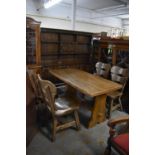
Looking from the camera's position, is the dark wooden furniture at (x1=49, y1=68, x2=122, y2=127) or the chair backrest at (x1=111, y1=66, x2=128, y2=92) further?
the chair backrest at (x1=111, y1=66, x2=128, y2=92)

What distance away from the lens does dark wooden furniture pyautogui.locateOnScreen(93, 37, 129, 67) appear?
3760mm

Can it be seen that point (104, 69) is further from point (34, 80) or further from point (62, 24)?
point (62, 24)

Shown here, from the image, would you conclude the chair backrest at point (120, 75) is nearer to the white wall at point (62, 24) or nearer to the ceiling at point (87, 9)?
the ceiling at point (87, 9)

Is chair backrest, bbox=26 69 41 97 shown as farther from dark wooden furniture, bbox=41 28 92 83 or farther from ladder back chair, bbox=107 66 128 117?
dark wooden furniture, bbox=41 28 92 83

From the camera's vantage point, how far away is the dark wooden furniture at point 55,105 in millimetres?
2118

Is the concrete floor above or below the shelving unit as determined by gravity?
below

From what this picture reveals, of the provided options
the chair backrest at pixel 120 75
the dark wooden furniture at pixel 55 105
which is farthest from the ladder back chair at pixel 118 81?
the dark wooden furniture at pixel 55 105

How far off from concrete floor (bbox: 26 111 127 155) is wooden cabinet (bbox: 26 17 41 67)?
157 cm

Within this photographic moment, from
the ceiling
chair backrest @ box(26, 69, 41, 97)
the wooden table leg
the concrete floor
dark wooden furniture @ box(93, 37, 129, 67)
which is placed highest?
the ceiling

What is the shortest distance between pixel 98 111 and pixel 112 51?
182cm

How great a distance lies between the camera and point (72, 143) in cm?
228

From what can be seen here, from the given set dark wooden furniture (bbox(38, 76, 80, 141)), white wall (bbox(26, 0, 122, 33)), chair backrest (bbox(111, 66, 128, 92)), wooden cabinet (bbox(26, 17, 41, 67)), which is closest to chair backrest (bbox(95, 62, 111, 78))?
chair backrest (bbox(111, 66, 128, 92))

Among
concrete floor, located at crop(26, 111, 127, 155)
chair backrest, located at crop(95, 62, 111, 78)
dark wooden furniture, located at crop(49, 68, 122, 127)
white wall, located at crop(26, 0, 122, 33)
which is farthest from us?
white wall, located at crop(26, 0, 122, 33)
